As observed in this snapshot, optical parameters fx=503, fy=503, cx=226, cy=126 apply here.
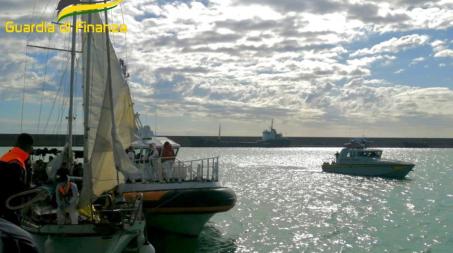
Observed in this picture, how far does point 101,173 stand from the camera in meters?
16.8

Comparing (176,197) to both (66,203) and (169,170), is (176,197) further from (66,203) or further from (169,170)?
(66,203)

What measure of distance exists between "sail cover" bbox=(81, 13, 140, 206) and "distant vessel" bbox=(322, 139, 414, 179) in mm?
46667

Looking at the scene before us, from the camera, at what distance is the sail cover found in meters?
16.5

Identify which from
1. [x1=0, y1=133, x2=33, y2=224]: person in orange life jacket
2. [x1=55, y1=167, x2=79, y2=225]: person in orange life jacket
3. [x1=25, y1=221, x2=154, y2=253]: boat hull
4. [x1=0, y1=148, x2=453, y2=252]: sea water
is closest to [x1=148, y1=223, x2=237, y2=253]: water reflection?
[x1=0, y1=148, x2=453, y2=252]: sea water

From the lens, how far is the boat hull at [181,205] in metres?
21.7

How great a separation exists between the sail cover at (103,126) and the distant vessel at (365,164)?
46667 mm

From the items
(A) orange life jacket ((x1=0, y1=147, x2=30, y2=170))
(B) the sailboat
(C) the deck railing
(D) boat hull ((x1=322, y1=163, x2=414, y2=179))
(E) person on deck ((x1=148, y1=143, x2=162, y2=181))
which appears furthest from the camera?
(D) boat hull ((x1=322, y1=163, x2=414, y2=179))

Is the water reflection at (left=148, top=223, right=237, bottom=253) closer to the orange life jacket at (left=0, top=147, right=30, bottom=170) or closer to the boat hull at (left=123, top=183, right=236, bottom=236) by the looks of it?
the boat hull at (left=123, top=183, right=236, bottom=236)

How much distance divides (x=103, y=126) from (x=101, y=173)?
5.14 ft

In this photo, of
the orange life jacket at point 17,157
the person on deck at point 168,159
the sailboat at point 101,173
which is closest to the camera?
the orange life jacket at point 17,157

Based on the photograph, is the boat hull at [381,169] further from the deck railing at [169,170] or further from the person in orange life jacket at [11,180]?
the person in orange life jacket at [11,180]

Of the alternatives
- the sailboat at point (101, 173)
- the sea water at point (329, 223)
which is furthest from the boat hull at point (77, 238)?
the sea water at point (329, 223)

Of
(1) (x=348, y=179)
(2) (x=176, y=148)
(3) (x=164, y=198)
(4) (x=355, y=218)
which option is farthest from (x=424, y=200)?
(3) (x=164, y=198)

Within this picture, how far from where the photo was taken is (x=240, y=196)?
45812 mm
